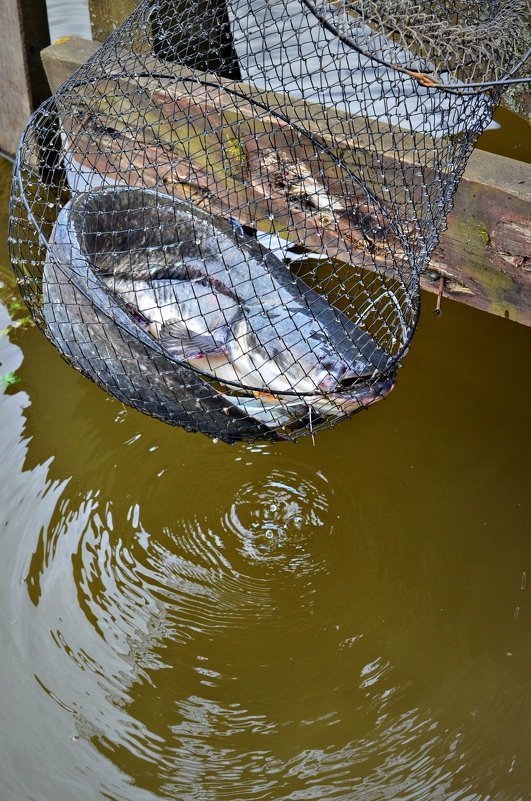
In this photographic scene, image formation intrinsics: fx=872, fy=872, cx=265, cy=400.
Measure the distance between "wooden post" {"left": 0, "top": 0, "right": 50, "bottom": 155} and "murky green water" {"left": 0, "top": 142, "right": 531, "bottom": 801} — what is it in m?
1.31

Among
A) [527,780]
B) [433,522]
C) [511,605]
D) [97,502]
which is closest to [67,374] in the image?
[97,502]

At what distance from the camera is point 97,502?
3.10m

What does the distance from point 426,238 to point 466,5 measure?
0.99 metres

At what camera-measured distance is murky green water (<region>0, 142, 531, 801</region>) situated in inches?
96.7

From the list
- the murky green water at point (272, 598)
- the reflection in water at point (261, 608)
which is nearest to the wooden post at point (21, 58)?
the murky green water at point (272, 598)

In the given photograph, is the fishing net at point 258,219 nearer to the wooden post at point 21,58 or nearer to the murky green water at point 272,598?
the murky green water at point 272,598

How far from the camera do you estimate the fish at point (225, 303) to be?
7.93 feet

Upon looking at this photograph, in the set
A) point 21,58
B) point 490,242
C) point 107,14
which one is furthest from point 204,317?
point 21,58

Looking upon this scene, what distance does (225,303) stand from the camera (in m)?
2.73

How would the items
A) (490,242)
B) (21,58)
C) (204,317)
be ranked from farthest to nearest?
(21,58), (490,242), (204,317)

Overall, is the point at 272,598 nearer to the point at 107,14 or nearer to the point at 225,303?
the point at 225,303

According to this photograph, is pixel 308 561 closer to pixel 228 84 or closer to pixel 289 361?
pixel 289 361

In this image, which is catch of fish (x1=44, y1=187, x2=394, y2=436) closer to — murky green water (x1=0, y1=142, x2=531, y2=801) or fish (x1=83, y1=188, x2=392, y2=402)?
fish (x1=83, y1=188, x2=392, y2=402)

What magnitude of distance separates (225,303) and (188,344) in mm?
A: 231
